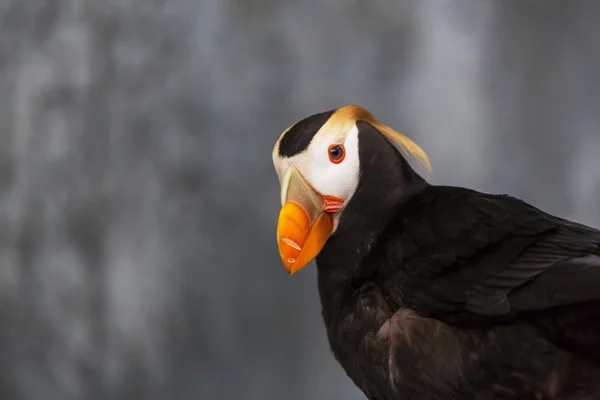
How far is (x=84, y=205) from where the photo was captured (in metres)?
1.55

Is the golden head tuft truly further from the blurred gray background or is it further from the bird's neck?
the blurred gray background

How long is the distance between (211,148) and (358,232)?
2.52 ft

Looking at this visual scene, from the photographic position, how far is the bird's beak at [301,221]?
751mm

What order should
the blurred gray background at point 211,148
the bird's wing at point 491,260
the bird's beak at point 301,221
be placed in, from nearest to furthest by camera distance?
the bird's wing at point 491,260 → the bird's beak at point 301,221 → the blurred gray background at point 211,148

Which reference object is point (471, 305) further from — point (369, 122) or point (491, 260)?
point (369, 122)

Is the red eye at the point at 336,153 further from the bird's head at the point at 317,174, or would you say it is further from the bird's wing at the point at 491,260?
the bird's wing at the point at 491,260

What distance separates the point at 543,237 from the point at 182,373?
1045 mm

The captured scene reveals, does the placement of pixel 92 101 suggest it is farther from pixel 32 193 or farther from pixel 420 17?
pixel 420 17

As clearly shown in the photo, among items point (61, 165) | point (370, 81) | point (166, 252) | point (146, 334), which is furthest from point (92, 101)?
point (370, 81)

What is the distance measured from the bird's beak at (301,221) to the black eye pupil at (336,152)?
0.05 m

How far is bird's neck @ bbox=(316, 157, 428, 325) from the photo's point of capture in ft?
2.60

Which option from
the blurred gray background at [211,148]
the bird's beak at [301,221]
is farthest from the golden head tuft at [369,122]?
the blurred gray background at [211,148]

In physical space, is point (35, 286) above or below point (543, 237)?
below

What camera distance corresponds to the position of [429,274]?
0.70m
